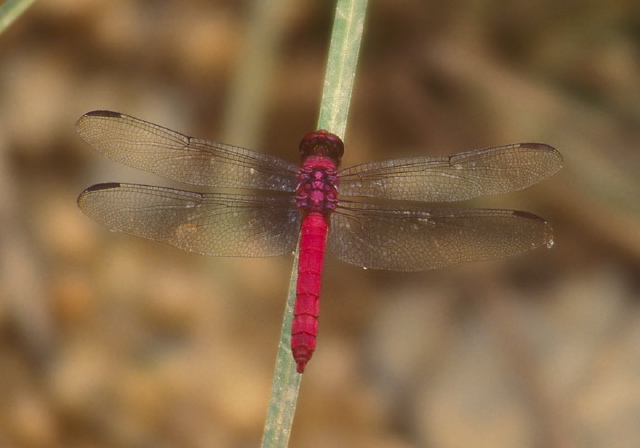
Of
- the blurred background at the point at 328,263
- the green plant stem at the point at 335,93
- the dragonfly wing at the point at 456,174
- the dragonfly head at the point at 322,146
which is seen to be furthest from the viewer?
the blurred background at the point at 328,263

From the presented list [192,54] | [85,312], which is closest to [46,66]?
[192,54]

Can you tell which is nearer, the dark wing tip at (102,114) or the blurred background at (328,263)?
the dark wing tip at (102,114)

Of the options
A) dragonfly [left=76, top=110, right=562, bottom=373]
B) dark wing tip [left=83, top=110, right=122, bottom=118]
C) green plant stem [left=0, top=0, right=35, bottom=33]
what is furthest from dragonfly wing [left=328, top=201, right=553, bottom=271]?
green plant stem [left=0, top=0, right=35, bottom=33]

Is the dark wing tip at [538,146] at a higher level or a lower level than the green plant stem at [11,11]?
higher

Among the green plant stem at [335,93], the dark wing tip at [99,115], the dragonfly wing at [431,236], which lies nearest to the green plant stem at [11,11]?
the dark wing tip at [99,115]

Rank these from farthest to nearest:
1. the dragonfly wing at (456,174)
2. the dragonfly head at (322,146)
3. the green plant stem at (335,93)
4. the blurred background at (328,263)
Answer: the blurred background at (328,263)
the dragonfly wing at (456,174)
the dragonfly head at (322,146)
the green plant stem at (335,93)

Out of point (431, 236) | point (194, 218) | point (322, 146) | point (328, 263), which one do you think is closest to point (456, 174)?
point (431, 236)

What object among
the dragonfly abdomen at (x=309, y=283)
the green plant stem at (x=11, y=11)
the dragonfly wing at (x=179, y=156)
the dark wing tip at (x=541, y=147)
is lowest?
the dragonfly abdomen at (x=309, y=283)

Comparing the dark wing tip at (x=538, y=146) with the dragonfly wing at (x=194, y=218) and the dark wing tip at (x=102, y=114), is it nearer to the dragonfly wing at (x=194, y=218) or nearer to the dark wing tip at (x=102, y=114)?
the dragonfly wing at (x=194, y=218)
